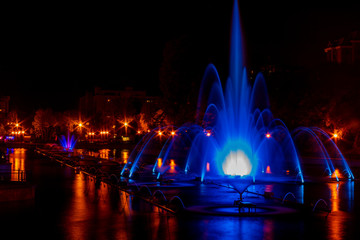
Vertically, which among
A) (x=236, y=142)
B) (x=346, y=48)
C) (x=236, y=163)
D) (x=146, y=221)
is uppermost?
(x=346, y=48)

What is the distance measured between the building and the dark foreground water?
87907 millimetres

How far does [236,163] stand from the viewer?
32.2 m

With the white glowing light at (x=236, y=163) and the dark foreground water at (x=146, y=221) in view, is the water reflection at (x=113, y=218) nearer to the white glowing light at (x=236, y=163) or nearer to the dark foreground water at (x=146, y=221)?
the dark foreground water at (x=146, y=221)

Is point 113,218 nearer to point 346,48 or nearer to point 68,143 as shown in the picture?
point 68,143

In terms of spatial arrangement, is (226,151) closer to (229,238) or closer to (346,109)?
(229,238)

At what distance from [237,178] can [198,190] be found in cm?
591

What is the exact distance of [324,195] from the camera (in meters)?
22.1

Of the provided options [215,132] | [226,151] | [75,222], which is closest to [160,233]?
[75,222]

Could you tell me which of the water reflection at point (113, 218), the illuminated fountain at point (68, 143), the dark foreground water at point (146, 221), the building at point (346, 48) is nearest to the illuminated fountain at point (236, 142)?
the dark foreground water at point (146, 221)

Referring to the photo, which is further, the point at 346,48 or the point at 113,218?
the point at 346,48

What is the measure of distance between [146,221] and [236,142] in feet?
61.7

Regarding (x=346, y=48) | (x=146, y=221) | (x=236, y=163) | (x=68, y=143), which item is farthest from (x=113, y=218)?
(x=346, y=48)

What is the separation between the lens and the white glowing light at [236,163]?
32031 millimetres

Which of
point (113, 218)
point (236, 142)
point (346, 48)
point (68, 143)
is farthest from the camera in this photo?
point (346, 48)
